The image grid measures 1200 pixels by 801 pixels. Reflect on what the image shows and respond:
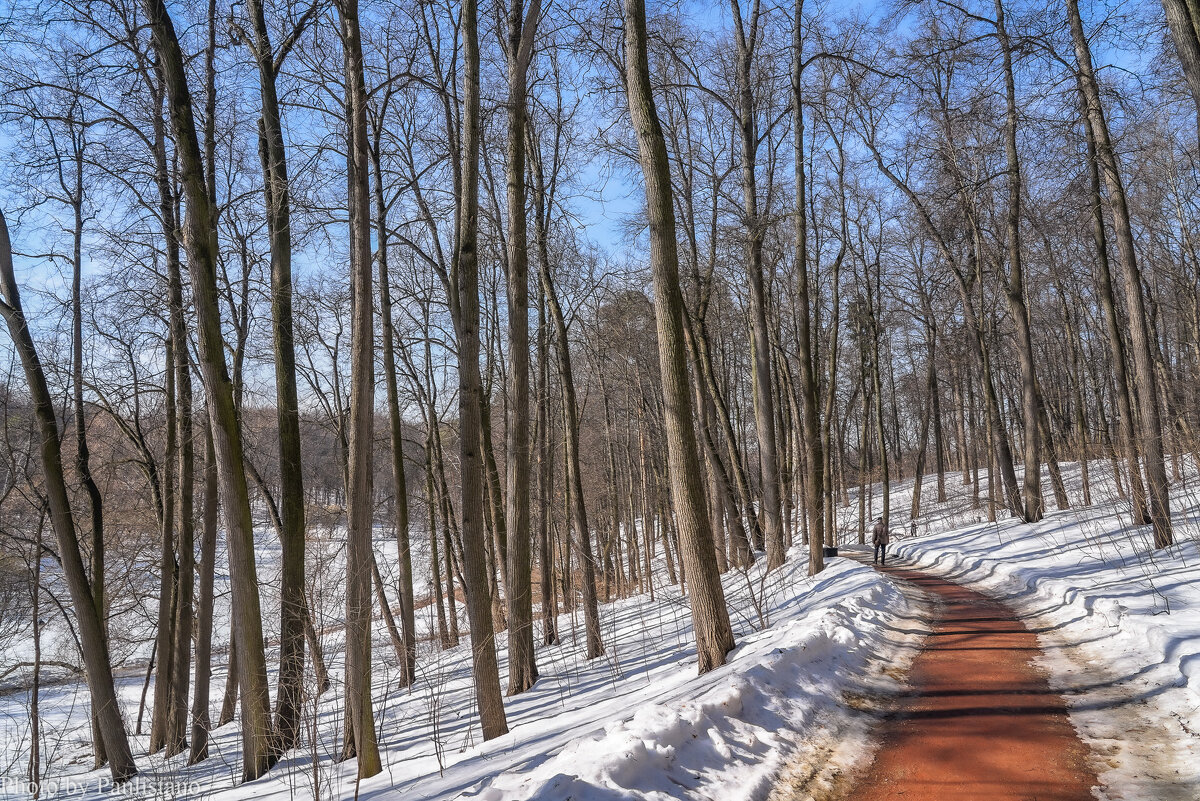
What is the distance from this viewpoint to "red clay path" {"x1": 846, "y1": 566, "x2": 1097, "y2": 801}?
390 centimetres

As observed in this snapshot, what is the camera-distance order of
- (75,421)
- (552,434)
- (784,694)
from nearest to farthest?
(784,694)
(75,421)
(552,434)

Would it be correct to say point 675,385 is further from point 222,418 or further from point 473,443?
point 222,418

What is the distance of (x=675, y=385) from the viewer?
23.6 feet

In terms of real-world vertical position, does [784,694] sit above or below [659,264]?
below

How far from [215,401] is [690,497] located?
622 cm

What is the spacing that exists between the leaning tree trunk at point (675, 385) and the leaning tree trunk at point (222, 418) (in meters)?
5.74

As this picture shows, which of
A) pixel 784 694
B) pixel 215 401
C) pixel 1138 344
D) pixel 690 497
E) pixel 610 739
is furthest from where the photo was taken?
pixel 1138 344

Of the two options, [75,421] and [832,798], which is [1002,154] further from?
[75,421]

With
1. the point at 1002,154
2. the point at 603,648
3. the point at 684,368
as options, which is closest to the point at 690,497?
the point at 684,368

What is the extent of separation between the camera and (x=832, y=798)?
12.9ft

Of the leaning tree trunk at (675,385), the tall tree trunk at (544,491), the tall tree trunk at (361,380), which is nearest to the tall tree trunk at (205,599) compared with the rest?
the tall tree trunk at (544,491)

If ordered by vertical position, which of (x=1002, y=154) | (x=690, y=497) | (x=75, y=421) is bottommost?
(x=690, y=497)

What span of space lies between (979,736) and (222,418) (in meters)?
8.83

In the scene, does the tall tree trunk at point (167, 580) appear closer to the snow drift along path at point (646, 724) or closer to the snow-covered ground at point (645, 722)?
the snow-covered ground at point (645, 722)
